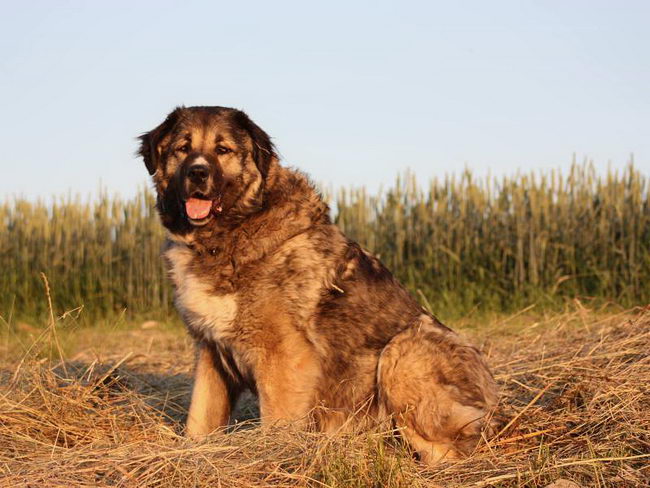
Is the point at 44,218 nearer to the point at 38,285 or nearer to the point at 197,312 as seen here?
the point at 38,285

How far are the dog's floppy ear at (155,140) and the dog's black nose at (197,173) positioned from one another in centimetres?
51

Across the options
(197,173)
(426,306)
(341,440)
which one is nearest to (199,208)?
(197,173)

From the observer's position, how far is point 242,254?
14.9 ft

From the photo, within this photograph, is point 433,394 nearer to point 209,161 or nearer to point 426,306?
point 209,161

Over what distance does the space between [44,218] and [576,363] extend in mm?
12007

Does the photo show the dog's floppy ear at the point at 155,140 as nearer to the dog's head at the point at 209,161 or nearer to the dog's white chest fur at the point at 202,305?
the dog's head at the point at 209,161

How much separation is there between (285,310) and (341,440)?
91cm

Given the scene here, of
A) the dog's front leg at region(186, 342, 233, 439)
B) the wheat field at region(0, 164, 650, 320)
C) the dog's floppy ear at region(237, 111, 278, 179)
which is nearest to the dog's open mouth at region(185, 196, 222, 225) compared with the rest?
the dog's floppy ear at region(237, 111, 278, 179)

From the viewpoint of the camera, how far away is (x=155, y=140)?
15.8ft

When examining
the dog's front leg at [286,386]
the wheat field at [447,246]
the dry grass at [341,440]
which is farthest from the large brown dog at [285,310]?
the wheat field at [447,246]

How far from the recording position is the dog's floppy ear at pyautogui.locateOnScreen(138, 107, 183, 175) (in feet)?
15.8

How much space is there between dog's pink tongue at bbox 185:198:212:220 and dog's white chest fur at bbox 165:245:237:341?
0.26 metres

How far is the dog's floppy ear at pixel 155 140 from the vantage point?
4.82 metres

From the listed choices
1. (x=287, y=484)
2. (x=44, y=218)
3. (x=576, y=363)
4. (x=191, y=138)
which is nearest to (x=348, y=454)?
(x=287, y=484)
